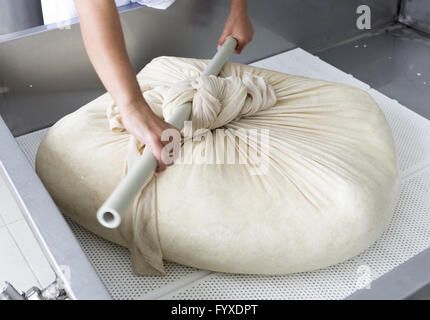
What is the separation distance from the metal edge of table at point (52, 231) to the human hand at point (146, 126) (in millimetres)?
198

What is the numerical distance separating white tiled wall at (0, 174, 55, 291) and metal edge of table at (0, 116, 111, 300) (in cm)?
28

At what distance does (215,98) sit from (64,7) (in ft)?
2.29

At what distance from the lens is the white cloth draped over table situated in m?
1.55

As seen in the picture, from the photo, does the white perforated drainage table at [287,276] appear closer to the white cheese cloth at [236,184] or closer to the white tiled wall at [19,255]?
the white cheese cloth at [236,184]

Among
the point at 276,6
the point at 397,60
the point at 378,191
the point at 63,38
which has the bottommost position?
the point at 397,60

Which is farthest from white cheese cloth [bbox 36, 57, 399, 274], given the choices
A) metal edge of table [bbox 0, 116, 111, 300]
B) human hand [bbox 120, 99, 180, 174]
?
metal edge of table [bbox 0, 116, 111, 300]

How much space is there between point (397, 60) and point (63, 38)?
3.96 feet

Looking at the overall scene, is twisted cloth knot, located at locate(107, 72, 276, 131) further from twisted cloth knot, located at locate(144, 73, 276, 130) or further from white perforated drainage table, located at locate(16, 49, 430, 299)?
white perforated drainage table, located at locate(16, 49, 430, 299)

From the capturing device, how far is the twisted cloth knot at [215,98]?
1.15 m

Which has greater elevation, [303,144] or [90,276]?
[90,276]

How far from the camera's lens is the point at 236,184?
1.10 meters
